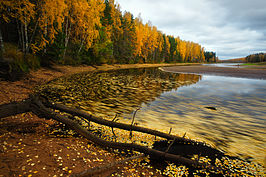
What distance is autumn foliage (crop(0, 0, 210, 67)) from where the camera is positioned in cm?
1838

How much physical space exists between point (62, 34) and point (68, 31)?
8.95 m

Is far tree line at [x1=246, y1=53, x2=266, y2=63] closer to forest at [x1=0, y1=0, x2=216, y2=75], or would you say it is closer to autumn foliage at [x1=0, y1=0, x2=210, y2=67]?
autumn foliage at [x1=0, y1=0, x2=210, y2=67]

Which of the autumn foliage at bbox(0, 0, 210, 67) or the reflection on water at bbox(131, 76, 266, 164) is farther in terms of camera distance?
the autumn foliage at bbox(0, 0, 210, 67)

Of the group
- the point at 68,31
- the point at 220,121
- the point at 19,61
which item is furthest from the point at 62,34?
the point at 220,121

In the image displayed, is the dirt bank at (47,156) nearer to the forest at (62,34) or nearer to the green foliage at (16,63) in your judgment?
the green foliage at (16,63)

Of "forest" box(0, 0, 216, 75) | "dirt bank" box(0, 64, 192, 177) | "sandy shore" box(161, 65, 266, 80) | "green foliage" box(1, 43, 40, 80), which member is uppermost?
"forest" box(0, 0, 216, 75)

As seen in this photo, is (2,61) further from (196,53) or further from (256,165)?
(196,53)

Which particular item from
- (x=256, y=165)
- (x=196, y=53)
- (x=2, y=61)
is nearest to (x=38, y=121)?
(x=256, y=165)

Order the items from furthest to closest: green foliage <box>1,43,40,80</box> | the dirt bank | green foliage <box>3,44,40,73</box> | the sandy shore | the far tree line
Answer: the far tree line, the sandy shore, green foliage <box>3,44,40,73</box>, green foliage <box>1,43,40,80</box>, the dirt bank

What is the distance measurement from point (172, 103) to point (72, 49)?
2790cm

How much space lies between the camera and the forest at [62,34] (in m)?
17.0

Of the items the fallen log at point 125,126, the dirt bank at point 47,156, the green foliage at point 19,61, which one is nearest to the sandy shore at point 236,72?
the fallen log at point 125,126

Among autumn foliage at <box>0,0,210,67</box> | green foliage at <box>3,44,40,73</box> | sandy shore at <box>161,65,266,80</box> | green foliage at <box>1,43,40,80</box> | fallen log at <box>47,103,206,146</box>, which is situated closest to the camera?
fallen log at <box>47,103,206,146</box>

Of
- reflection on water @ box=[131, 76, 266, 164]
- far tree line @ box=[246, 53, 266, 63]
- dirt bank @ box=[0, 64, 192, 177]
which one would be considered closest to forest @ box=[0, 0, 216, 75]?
dirt bank @ box=[0, 64, 192, 177]
